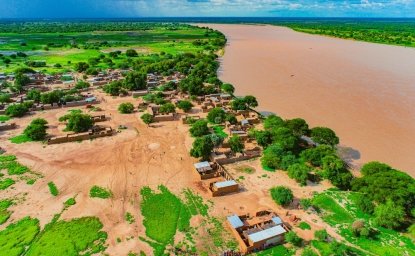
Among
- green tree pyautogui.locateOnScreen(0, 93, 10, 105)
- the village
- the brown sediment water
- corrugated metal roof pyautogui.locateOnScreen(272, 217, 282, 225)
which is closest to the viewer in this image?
the village

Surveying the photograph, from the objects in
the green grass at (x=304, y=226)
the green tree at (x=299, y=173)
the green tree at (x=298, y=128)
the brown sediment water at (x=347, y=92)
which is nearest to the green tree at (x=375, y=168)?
the green tree at (x=299, y=173)

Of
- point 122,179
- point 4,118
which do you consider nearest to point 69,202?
point 122,179

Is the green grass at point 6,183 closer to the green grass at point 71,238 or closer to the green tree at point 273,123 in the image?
the green grass at point 71,238

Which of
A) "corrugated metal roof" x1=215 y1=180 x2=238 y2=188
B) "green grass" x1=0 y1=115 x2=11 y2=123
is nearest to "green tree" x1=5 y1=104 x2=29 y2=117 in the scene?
"green grass" x1=0 y1=115 x2=11 y2=123

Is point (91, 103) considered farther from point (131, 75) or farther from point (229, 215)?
point (229, 215)

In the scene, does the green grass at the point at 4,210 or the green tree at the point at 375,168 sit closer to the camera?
the green grass at the point at 4,210

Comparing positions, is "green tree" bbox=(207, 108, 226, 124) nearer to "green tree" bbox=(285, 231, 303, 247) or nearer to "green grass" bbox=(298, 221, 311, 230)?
"green grass" bbox=(298, 221, 311, 230)
